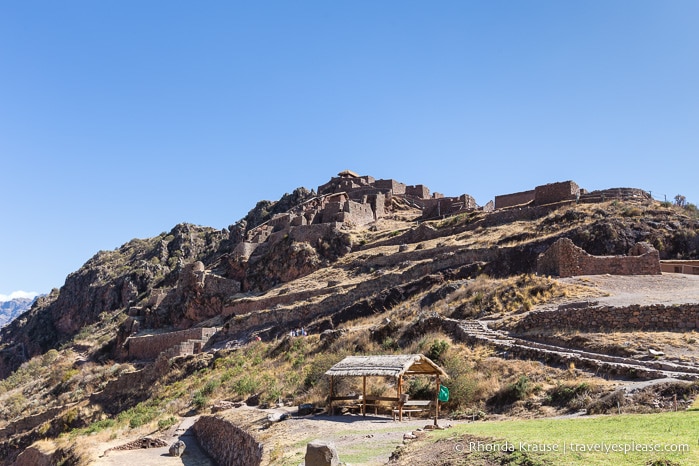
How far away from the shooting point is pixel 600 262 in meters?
24.6

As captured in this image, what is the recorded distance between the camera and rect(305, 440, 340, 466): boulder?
9469 millimetres

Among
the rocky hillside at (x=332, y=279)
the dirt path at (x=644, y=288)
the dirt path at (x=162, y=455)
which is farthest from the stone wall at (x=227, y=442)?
the dirt path at (x=644, y=288)

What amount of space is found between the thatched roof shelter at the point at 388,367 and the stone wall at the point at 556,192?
25142 mm

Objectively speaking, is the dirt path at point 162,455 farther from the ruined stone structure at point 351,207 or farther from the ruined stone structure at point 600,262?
the ruined stone structure at point 351,207

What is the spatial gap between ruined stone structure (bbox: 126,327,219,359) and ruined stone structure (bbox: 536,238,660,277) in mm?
23197

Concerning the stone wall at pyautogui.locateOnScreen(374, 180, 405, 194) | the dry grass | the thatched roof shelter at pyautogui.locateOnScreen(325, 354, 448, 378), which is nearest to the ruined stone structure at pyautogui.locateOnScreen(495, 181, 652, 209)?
the dry grass

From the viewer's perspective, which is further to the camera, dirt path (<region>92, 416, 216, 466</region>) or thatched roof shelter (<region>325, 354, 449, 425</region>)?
dirt path (<region>92, 416, 216, 466</region>)

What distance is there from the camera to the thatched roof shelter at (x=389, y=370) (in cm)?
1509

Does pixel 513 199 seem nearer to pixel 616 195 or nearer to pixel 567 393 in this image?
pixel 616 195

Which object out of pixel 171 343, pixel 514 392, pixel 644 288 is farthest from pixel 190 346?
pixel 644 288

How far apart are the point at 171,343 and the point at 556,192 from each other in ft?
95.4

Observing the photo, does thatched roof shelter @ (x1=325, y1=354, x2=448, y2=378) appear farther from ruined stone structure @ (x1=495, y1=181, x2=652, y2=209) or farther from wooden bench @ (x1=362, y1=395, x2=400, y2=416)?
ruined stone structure @ (x1=495, y1=181, x2=652, y2=209)

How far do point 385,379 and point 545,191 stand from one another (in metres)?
23.8

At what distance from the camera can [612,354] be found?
54.6 feet
